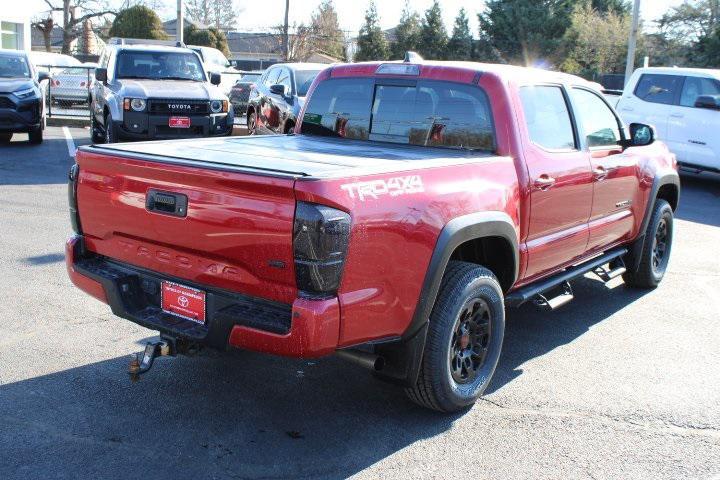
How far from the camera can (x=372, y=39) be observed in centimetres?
4956

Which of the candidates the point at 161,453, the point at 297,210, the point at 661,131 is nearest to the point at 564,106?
the point at 297,210

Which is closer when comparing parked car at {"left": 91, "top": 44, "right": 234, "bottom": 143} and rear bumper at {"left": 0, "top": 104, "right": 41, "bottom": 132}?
parked car at {"left": 91, "top": 44, "right": 234, "bottom": 143}

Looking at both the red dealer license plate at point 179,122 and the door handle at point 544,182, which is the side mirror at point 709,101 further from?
the door handle at point 544,182

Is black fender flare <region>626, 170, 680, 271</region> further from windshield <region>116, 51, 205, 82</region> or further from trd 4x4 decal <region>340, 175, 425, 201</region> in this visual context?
windshield <region>116, 51, 205, 82</region>

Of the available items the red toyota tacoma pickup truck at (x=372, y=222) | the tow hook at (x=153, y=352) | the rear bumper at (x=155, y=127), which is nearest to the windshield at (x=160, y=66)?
the rear bumper at (x=155, y=127)

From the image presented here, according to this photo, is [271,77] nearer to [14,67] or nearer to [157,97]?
[157,97]

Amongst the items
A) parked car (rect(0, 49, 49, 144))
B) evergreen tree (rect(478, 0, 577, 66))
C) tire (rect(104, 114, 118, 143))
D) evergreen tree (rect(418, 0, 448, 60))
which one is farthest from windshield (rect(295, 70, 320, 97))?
evergreen tree (rect(418, 0, 448, 60))

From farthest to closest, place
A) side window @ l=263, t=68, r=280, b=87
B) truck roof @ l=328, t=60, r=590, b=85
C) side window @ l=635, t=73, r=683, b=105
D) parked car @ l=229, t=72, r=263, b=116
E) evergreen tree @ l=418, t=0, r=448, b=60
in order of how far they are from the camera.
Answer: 1. evergreen tree @ l=418, t=0, r=448, b=60
2. parked car @ l=229, t=72, r=263, b=116
3. side window @ l=263, t=68, r=280, b=87
4. side window @ l=635, t=73, r=683, b=105
5. truck roof @ l=328, t=60, r=590, b=85

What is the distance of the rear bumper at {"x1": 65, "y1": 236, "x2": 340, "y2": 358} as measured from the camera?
3398 millimetres

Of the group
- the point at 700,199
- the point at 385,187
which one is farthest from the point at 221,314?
the point at 700,199

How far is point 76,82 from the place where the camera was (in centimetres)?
2264

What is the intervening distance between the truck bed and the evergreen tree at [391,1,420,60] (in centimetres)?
4506

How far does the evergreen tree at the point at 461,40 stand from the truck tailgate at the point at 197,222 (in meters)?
44.2

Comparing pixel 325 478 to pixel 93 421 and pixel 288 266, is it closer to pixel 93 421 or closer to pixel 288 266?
pixel 288 266
